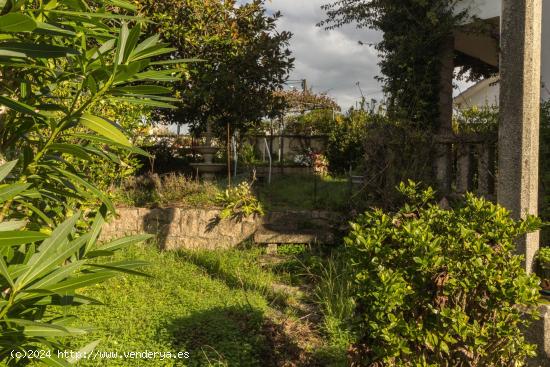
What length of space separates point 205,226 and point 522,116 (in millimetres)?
4656

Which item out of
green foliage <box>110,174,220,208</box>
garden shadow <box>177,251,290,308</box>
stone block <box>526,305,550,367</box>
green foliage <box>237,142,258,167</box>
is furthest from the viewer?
green foliage <box>237,142,258,167</box>

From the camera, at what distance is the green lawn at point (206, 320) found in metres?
3.60

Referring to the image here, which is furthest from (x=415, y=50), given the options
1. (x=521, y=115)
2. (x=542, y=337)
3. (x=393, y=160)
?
(x=542, y=337)

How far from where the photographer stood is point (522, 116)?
3709 mm

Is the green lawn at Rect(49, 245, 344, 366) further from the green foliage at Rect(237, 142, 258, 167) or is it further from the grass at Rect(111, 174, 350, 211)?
the green foliage at Rect(237, 142, 258, 167)

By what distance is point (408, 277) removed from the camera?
2637 millimetres

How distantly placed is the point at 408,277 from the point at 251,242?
4413mm

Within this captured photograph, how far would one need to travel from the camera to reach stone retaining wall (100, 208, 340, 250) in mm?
7035

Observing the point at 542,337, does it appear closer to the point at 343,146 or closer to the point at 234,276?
the point at 234,276

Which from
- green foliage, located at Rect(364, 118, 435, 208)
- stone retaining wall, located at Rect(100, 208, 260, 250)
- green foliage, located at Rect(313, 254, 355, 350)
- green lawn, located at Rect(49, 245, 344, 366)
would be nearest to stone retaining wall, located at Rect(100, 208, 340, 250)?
stone retaining wall, located at Rect(100, 208, 260, 250)

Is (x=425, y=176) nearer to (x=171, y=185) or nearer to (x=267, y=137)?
(x=171, y=185)

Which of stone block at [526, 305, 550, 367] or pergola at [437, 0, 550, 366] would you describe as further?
pergola at [437, 0, 550, 366]

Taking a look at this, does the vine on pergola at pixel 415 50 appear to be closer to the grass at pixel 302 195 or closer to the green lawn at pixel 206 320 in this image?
the grass at pixel 302 195

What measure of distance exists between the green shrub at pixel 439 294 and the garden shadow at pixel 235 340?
3.63 feet
